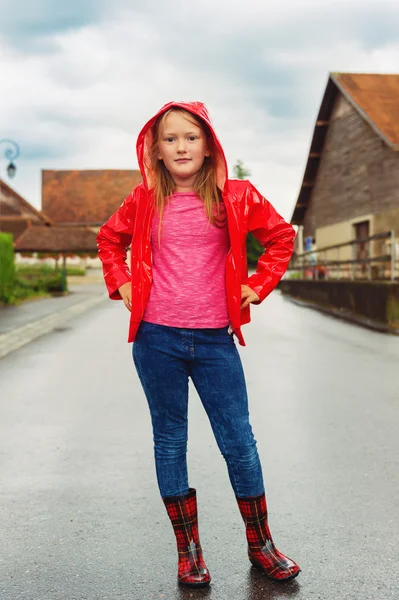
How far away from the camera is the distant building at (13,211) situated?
54.5 metres

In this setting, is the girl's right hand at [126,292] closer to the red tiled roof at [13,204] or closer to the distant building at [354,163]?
the distant building at [354,163]

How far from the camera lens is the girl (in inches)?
123

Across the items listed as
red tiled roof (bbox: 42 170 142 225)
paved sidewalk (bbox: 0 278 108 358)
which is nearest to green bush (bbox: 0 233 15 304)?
paved sidewalk (bbox: 0 278 108 358)

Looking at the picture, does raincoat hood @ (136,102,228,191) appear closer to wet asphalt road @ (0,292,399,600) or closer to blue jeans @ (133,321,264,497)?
blue jeans @ (133,321,264,497)

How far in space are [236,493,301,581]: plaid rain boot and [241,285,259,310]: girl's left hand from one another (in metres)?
0.74

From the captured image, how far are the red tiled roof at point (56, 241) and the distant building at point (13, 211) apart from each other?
17689 millimetres

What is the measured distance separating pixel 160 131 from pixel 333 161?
1146 inches

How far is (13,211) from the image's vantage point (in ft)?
180

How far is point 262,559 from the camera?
321 centimetres

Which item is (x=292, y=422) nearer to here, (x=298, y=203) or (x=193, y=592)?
(x=193, y=592)

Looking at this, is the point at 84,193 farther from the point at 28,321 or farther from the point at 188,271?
the point at 188,271

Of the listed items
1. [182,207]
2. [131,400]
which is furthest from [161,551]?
[131,400]

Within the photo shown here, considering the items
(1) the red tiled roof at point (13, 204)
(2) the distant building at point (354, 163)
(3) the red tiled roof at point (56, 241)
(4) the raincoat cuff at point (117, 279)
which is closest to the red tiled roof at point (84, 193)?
(1) the red tiled roof at point (13, 204)

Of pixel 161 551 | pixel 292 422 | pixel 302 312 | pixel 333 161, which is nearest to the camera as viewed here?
pixel 161 551
